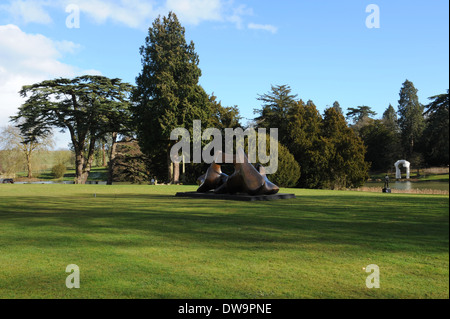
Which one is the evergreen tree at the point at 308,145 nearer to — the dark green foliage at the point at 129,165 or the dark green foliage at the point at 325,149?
the dark green foliage at the point at 325,149

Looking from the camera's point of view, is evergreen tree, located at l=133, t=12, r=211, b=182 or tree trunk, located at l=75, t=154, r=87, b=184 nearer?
evergreen tree, located at l=133, t=12, r=211, b=182

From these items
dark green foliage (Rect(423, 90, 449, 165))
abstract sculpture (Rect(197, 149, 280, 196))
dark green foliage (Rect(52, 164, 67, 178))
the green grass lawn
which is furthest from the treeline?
dark green foliage (Rect(423, 90, 449, 165))

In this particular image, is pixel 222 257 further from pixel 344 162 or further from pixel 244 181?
pixel 344 162

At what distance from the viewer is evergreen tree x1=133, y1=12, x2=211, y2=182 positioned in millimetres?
40938

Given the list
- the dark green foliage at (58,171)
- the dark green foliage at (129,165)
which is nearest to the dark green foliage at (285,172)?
the dark green foliage at (129,165)

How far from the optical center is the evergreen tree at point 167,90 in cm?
4094

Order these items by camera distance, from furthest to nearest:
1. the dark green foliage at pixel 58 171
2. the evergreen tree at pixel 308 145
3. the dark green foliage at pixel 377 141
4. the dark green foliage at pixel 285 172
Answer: the dark green foliage at pixel 58 171 < the dark green foliage at pixel 377 141 < the evergreen tree at pixel 308 145 < the dark green foliage at pixel 285 172

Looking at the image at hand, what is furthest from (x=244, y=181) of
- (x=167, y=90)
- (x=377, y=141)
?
(x=377, y=141)

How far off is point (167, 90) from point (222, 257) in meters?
36.3

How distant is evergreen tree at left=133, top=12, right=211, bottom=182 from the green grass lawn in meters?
30.6

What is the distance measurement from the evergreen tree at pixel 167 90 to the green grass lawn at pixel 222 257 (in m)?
30.6

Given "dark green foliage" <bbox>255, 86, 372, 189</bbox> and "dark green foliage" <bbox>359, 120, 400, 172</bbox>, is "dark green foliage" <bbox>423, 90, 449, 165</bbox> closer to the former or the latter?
"dark green foliage" <bbox>255, 86, 372, 189</bbox>
